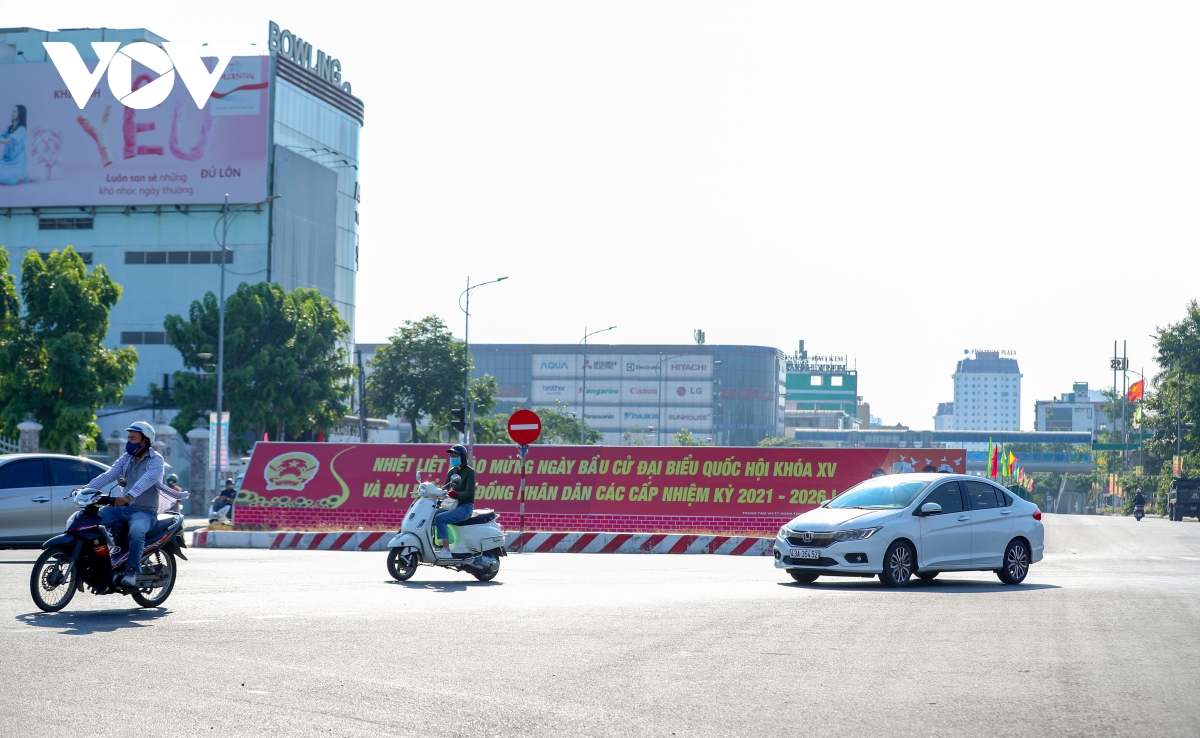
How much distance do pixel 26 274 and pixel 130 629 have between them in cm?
3490

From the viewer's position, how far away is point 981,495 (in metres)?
16.8

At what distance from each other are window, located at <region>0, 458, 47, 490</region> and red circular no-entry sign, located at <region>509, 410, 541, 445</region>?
8475 millimetres

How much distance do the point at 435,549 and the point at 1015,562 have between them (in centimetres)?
781

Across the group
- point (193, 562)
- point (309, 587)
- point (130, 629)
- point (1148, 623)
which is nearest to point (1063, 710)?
point (1148, 623)

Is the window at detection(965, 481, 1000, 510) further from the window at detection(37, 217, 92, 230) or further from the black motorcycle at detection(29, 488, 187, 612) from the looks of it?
the window at detection(37, 217, 92, 230)

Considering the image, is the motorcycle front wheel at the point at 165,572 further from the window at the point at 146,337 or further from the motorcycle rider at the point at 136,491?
the window at the point at 146,337

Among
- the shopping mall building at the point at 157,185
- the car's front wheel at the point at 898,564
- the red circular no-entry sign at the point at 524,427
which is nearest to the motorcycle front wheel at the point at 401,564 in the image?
the car's front wheel at the point at 898,564

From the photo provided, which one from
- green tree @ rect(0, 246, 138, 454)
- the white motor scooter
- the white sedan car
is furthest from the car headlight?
green tree @ rect(0, 246, 138, 454)

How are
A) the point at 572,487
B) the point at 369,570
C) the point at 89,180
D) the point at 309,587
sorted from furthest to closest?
the point at 89,180 → the point at 572,487 → the point at 369,570 → the point at 309,587

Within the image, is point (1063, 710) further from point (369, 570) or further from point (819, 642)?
point (369, 570)

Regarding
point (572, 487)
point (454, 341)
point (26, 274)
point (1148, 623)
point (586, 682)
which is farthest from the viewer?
point (454, 341)

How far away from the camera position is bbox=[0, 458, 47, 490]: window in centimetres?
1798

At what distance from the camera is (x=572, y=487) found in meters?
27.3

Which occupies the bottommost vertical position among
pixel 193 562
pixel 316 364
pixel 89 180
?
pixel 193 562
